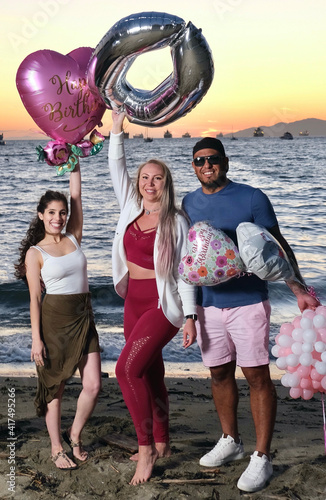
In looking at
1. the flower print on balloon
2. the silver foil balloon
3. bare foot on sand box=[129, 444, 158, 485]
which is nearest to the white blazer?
the silver foil balloon

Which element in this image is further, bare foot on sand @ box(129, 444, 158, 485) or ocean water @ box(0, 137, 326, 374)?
ocean water @ box(0, 137, 326, 374)

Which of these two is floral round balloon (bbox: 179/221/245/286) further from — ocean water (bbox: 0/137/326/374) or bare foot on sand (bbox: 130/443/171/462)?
bare foot on sand (bbox: 130/443/171/462)

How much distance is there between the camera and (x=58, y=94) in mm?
3500

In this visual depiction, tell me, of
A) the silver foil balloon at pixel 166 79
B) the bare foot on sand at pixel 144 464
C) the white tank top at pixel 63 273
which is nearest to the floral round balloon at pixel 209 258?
the white tank top at pixel 63 273

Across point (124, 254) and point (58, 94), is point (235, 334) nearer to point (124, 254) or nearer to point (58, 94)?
point (124, 254)

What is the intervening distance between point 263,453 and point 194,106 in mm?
1881

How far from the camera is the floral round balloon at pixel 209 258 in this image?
297cm

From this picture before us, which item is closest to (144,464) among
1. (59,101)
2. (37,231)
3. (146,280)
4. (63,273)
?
(146,280)

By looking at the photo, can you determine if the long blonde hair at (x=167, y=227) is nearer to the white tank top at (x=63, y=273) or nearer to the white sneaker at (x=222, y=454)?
the white tank top at (x=63, y=273)

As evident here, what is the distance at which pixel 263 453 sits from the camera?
10.4 ft

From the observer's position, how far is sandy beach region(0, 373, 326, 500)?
3066mm

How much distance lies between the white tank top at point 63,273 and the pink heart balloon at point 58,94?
737mm

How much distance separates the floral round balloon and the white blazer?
0.12 meters

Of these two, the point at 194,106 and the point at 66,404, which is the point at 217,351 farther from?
the point at 66,404
